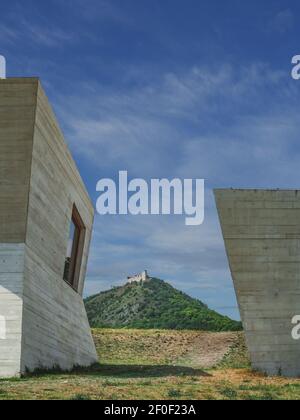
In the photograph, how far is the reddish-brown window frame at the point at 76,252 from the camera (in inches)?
1383

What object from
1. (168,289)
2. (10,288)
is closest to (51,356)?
(10,288)

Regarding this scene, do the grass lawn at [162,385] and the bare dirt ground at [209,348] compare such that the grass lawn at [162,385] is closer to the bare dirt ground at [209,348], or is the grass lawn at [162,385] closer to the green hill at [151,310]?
the bare dirt ground at [209,348]

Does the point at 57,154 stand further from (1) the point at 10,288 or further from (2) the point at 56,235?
(1) the point at 10,288

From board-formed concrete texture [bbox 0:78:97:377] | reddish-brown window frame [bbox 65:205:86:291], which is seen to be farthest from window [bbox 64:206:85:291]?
board-formed concrete texture [bbox 0:78:97:377]

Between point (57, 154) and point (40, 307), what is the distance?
6.90 m

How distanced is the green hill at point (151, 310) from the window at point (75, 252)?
1172 inches

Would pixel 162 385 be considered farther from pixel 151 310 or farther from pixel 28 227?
pixel 151 310

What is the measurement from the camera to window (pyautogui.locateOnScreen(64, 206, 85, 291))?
113 feet

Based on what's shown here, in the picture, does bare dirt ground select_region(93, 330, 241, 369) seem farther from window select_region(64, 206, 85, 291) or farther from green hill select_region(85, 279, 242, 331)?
green hill select_region(85, 279, 242, 331)

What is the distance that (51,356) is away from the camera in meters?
24.2

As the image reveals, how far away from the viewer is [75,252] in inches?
1426

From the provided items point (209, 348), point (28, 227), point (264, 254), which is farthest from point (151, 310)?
point (28, 227)
